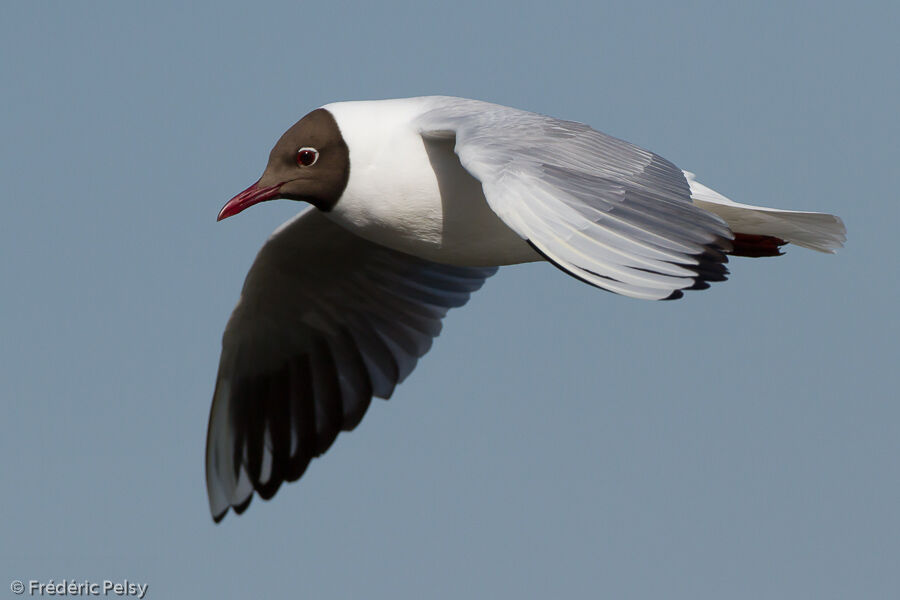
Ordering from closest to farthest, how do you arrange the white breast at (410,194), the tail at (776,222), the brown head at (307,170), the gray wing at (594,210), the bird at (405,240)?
the gray wing at (594,210) → the bird at (405,240) → the white breast at (410,194) → the brown head at (307,170) → the tail at (776,222)

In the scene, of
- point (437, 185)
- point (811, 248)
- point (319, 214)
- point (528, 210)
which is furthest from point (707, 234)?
point (319, 214)

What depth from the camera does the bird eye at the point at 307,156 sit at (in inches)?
221

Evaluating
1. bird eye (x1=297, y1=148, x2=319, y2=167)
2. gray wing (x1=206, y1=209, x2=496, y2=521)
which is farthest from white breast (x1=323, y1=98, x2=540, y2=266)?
gray wing (x1=206, y1=209, x2=496, y2=521)

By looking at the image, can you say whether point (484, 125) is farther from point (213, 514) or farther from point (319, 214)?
point (213, 514)

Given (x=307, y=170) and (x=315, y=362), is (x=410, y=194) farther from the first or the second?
(x=315, y=362)

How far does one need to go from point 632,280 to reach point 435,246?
1698 mm

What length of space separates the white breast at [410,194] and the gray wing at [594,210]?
329 mm

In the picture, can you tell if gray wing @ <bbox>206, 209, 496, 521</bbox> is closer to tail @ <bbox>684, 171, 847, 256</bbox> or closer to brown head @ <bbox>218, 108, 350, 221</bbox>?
brown head @ <bbox>218, 108, 350, 221</bbox>

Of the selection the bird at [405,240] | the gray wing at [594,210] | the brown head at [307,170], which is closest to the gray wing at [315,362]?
the bird at [405,240]

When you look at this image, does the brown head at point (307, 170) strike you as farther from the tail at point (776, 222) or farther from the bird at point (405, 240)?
the tail at point (776, 222)

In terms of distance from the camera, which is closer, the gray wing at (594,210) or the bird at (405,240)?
the gray wing at (594,210)

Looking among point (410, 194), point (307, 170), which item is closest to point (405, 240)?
point (410, 194)

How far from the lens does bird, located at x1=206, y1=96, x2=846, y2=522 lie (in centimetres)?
428

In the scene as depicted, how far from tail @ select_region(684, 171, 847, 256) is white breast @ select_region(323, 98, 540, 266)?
949mm
